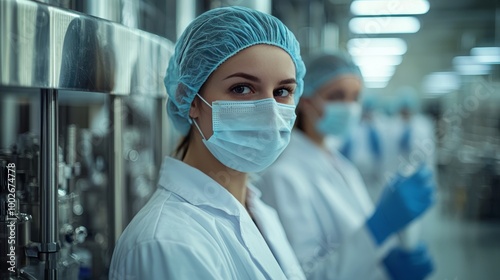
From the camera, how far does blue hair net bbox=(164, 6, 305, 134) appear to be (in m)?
0.85

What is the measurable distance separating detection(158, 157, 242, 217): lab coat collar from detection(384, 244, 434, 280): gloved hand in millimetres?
797

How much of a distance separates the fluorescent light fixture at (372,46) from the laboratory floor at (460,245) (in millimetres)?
1149

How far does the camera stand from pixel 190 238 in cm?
75

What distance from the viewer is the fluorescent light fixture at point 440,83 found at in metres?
3.31

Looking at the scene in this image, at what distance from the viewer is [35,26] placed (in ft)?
2.28

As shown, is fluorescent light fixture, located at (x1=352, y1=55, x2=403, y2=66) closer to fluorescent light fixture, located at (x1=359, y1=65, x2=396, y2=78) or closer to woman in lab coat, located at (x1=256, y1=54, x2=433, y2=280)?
fluorescent light fixture, located at (x1=359, y1=65, x2=396, y2=78)

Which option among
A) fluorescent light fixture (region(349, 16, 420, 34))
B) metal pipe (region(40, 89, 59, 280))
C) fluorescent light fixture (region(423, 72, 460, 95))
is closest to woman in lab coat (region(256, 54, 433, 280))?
metal pipe (region(40, 89, 59, 280))

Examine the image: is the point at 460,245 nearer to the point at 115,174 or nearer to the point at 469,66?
the point at 469,66

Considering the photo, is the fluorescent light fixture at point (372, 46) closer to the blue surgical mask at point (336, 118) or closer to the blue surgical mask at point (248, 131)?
the blue surgical mask at point (336, 118)

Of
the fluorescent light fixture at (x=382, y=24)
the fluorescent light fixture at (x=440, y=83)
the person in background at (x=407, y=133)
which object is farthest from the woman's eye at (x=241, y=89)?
the person in background at (x=407, y=133)

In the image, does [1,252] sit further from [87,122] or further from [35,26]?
[87,122]

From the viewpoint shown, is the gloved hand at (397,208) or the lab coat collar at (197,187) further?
the gloved hand at (397,208)

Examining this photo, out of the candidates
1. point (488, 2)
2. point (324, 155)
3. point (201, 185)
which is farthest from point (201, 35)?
point (488, 2)

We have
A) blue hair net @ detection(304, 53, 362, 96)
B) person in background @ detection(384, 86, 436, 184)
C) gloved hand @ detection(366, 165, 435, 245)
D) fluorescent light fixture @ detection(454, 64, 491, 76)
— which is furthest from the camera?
person in background @ detection(384, 86, 436, 184)
